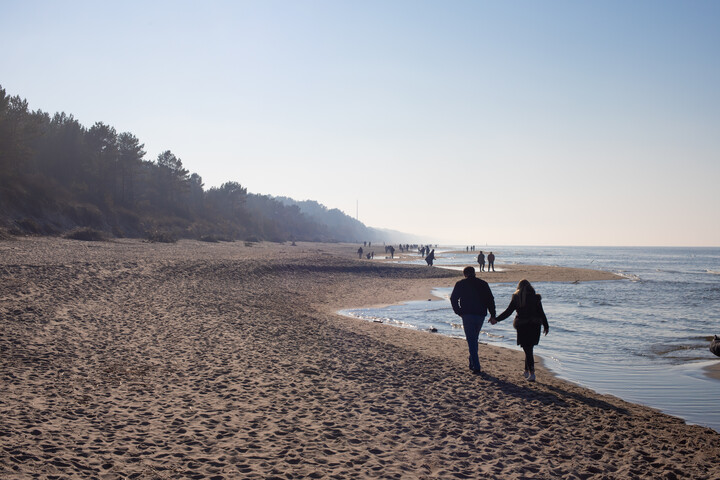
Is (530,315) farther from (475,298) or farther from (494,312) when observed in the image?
(475,298)

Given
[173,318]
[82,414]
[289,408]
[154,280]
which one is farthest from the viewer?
[154,280]

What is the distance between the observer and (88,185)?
57656 millimetres

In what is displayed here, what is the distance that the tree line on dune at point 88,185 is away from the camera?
40.1 m

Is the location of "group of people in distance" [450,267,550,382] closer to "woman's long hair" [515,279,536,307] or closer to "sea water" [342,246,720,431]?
"woman's long hair" [515,279,536,307]

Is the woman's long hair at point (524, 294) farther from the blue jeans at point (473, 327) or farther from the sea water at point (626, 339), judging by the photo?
the sea water at point (626, 339)

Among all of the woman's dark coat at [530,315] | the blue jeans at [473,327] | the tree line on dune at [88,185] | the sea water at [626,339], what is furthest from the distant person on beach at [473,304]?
the tree line on dune at [88,185]

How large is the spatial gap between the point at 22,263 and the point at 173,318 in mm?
9081

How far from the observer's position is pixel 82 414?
6.32m

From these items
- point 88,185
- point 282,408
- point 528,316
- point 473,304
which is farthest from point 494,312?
point 88,185

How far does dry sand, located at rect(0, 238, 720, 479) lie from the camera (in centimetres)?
532

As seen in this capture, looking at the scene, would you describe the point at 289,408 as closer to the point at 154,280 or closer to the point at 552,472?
the point at 552,472

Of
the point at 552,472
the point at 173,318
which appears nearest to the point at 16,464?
the point at 552,472

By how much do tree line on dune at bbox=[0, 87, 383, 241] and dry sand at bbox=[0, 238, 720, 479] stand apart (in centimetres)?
2734

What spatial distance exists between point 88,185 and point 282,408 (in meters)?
61.0
